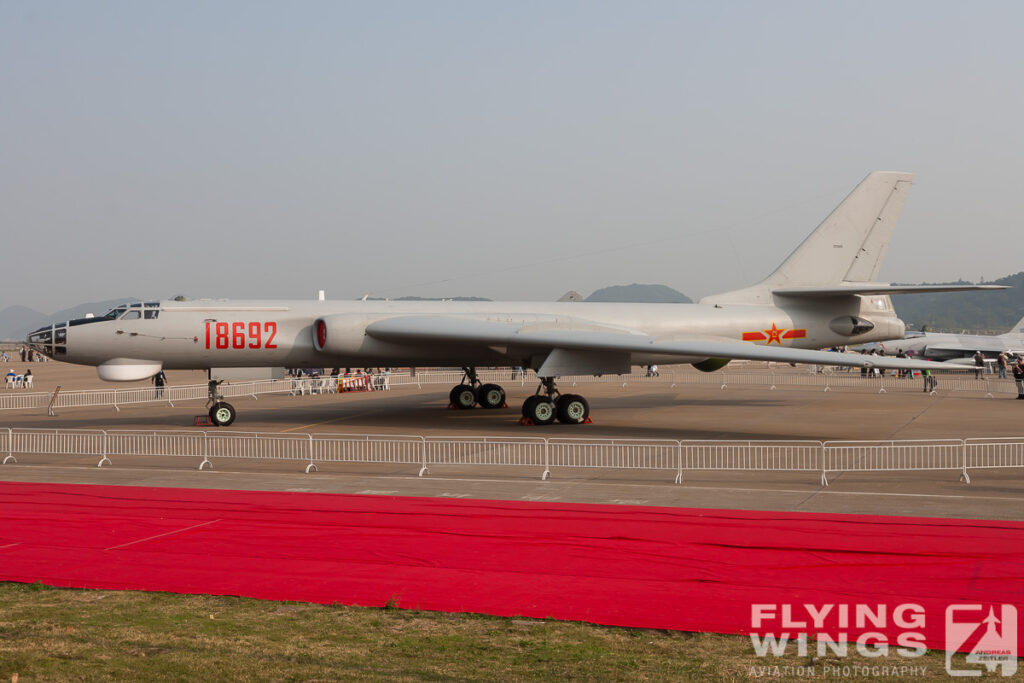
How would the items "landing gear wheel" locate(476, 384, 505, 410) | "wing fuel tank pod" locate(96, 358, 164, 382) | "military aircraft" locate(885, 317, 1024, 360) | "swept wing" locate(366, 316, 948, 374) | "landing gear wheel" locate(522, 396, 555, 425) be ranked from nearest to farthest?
"swept wing" locate(366, 316, 948, 374), "wing fuel tank pod" locate(96, 358, 164, 382), "landing gear wheel" locate(522, 396, 555, 425), "landing gear wheel" locate(476, 384, 505, 410), "military aircraft" locate(885, 317, 1024, 360)

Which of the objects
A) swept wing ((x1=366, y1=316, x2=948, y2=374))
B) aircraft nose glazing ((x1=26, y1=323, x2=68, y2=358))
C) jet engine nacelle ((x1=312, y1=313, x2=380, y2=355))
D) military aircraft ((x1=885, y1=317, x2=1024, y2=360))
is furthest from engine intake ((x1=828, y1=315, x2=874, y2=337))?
military aircraft ((x1=885, y1=317, x2=1024, y2=360))

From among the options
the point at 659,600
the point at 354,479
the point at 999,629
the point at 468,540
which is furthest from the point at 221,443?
the point at 999,629

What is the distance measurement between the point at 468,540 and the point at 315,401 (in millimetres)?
22434

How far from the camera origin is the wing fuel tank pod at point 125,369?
21.0m

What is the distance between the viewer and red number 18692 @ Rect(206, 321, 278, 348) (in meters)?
21.7

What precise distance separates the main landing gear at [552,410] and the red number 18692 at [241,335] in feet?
21.3

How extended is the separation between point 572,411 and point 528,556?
13307 mm

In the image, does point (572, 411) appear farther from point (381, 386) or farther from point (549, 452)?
point (381, 386)

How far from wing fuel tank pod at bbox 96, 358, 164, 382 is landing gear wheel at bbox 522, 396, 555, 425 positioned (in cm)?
898

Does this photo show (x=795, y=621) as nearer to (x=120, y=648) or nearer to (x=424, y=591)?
(x=424, y=591)

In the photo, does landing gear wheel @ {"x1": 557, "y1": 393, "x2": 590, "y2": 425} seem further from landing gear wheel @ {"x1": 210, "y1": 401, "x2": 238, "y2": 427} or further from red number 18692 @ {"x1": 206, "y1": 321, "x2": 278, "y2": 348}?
landing gear wheel @ {"x1": 210, "y1": 401, "x2": 238, "y2": 427}

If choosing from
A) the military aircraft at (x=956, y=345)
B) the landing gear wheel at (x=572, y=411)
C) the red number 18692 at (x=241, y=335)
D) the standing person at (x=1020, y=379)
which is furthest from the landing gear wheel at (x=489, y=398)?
the military aircraft at (x=956, y=345)

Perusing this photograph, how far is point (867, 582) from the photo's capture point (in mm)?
7848

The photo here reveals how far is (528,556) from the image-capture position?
8.94 meters
